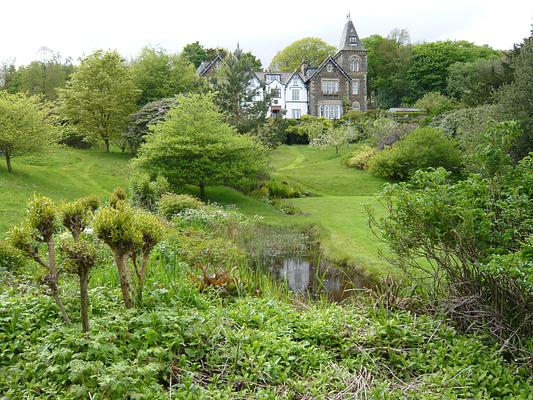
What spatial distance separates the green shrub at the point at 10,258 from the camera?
7930 mm

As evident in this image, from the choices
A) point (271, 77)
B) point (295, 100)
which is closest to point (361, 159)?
point (295, 100)

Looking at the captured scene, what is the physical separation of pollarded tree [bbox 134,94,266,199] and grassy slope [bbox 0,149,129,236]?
3220 millimetres

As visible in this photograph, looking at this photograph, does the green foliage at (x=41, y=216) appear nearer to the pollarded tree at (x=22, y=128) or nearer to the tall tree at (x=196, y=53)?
the pollarded tree at (x=22, y=128)

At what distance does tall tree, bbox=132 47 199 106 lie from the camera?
33.9 meters

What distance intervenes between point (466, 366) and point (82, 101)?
2888cm

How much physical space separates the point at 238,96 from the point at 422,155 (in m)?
12.0

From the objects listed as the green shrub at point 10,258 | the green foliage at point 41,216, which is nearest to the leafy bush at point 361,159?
the green shrub at point 10,258

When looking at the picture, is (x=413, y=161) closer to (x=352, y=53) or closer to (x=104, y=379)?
(x=104, y=379)

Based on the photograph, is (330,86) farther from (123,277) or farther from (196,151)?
(123,277)

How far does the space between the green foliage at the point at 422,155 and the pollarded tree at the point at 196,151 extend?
12.1 meters

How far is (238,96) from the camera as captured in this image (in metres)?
27.3

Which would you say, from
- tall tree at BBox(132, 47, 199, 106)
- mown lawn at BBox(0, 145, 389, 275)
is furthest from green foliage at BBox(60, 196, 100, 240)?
tall tree at BBox(132, 47, 199, 106)

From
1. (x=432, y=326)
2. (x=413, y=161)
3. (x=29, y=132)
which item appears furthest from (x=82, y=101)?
(x=432, y=326)

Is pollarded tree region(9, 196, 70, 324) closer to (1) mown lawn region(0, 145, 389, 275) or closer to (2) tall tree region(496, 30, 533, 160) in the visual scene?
(1) mown lawn region(0, 145, 389, 275)
